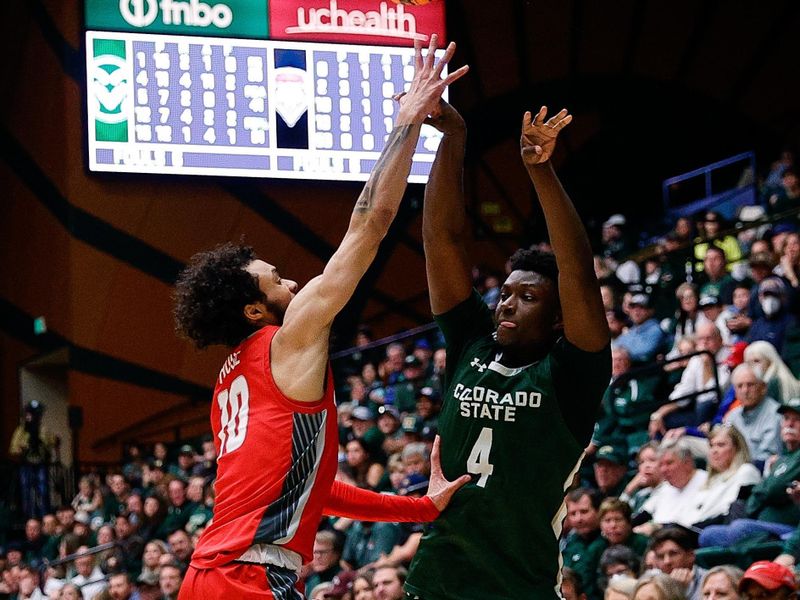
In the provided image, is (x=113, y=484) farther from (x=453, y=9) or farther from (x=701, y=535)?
(x=701, y=535)

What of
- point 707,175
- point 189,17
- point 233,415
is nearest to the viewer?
point 233,415

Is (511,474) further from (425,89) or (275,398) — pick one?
(425,89)

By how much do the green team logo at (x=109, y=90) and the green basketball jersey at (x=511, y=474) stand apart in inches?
239

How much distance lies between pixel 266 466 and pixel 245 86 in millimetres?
6214

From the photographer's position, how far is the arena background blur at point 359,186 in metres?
15.2

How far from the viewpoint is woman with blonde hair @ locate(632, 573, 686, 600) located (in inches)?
212

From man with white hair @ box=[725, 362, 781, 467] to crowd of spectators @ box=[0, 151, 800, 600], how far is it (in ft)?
0.04

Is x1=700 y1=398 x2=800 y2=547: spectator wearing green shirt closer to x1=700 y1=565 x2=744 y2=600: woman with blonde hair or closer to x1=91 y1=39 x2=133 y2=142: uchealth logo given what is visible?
x1=700 y1=565 x2=744 y2=600: woman with blonde hair

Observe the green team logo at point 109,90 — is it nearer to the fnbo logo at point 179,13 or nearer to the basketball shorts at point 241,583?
the fnbo logo at point 179,13

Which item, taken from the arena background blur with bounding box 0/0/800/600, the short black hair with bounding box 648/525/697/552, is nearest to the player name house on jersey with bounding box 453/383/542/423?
the short black hair with bounding box 648/525/697/552

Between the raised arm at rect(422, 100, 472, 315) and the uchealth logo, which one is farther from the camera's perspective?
the uchealth logo

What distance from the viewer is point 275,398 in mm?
3545

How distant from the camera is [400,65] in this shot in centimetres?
941

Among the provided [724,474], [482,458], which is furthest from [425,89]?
[724,474]
